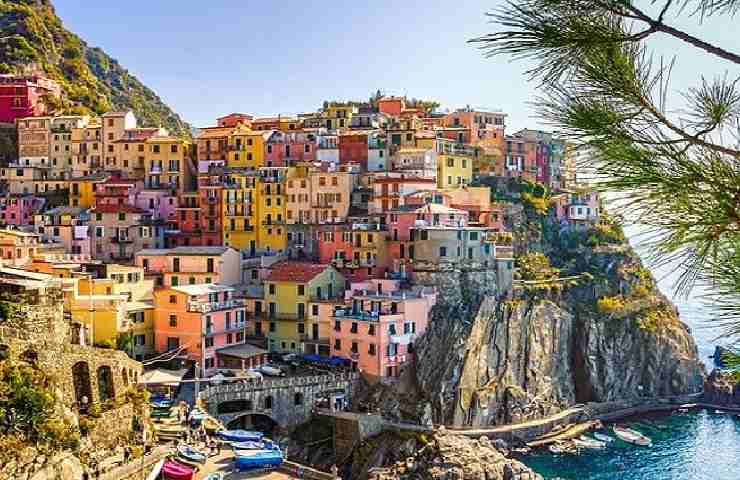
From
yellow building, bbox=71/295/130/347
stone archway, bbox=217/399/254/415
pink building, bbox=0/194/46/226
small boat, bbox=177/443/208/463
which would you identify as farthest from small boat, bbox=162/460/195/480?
pink building, bbox=0/194/46/226

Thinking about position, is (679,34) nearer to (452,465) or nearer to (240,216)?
(452,465)

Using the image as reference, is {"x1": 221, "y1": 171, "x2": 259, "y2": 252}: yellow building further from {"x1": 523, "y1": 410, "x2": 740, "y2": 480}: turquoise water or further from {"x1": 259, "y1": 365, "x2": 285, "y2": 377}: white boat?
{"x1": 523, "y1": 410, "x2": 740, "y2": 480}: turquoise water

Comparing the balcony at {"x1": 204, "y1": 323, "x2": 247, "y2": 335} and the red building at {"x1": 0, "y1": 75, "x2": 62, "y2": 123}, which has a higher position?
the red building at {"x1": 0, "y1": 75, "x2": 62, "y2": 123}

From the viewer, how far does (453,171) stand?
3909cm

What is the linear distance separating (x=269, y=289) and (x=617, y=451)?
44.4 ft

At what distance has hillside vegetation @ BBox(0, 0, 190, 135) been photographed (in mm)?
47281

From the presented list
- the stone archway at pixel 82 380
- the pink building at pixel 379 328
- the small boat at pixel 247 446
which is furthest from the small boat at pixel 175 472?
the pink building at pixel 379 328

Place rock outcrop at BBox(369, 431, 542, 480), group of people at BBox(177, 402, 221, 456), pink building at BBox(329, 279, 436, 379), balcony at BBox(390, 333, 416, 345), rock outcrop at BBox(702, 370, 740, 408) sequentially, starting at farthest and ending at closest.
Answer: rock outcrop at BBox(702, 370, 740, 408) < balcony at BBox(390, 333, 416, 345) < pink building at BBox(329, 279, 436, 379) < rock outcrop at BBox(369, 431, 542, 480) < group of people at BBox(177, 402, 221, 456)

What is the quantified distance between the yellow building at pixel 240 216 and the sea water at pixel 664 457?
1430 centimetres

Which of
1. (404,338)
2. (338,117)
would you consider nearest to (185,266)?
(404,338)

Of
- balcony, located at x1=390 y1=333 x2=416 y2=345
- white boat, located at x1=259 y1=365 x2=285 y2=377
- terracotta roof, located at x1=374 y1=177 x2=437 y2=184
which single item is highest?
terracotta roof, located at x1=374 y1=177 x2=437 y2=184

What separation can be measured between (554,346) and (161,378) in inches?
669

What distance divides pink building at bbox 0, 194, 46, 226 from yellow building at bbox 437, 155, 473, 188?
17194 mm

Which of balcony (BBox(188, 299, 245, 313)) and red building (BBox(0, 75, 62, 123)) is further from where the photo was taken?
red building (BBox(0, 75, 62, 123))
